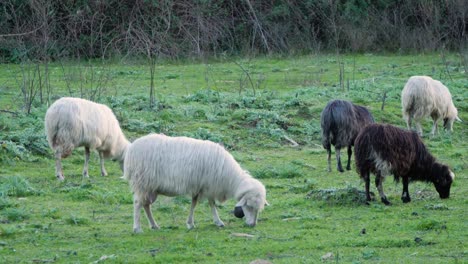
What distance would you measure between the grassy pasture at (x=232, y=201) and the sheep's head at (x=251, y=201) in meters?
0.22

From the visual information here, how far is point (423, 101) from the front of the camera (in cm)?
1841

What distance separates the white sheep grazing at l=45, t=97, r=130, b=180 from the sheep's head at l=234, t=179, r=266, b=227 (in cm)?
447

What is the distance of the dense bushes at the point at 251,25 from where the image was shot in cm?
3033

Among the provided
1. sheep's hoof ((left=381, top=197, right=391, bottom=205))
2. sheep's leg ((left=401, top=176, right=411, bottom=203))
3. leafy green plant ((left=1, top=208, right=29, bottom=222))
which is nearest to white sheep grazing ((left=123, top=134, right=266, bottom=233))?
leafy green plant ((left=1, top=208, right=29, bottom=222))

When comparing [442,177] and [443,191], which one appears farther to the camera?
[443,191]

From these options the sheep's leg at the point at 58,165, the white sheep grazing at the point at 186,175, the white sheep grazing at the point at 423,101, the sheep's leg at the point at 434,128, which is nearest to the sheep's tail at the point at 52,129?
the sheep's leg at the point at 58,165

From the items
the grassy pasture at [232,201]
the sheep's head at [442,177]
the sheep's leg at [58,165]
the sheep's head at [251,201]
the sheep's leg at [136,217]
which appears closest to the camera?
the grassy pasture at [232,201]

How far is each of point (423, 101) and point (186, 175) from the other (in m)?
9.72

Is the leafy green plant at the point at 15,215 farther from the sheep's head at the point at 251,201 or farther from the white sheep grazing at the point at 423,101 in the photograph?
the white sheep grazing at the point at 423,101

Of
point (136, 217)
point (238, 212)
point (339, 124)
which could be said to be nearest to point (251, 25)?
point (339, 124)

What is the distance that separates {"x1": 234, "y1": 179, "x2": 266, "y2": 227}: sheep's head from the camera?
33.1 feet

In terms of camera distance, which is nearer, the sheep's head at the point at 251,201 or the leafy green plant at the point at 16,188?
the sheep's head at the point at 251,201

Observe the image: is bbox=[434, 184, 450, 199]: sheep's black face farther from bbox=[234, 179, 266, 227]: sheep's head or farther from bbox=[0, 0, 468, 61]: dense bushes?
bbox=[0, 0, 468, 61]: dense bushes

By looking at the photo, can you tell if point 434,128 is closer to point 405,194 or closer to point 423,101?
point 423,101
